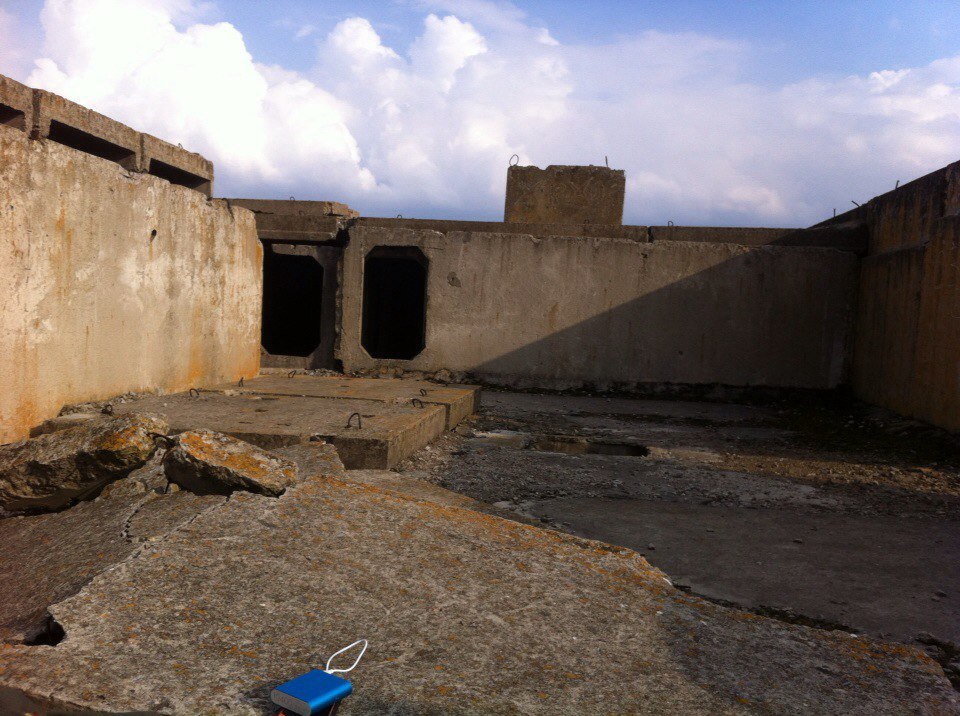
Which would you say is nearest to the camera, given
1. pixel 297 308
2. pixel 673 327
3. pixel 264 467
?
pixel 264 467

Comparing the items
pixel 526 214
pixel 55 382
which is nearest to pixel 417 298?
pixel 526 214

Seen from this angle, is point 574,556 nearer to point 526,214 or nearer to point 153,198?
point 153,198

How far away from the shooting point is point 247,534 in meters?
2.53

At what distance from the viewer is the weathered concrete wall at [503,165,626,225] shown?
401 inches

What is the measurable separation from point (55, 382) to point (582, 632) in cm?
342

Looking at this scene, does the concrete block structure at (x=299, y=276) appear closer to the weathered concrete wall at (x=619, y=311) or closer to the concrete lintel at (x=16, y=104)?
the weathered concrete wall at (x=619, y=311)

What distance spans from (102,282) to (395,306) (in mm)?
8826

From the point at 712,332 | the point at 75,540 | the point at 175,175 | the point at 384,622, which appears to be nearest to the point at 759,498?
the point at 384,622

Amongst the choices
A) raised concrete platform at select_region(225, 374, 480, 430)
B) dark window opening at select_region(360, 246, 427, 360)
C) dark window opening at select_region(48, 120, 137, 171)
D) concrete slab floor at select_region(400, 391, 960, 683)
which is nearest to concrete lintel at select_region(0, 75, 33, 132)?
dark window opening at select_region(48, 120, 137, 171)

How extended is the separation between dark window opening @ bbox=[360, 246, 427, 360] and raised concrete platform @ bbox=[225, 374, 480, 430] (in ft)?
18.1

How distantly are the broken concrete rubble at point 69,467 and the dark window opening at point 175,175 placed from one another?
14.5ft

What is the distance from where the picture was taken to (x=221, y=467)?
287cm

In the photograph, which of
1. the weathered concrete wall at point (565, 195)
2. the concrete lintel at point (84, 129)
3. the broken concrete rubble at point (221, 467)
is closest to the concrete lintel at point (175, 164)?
the concrete lintel at point (84, 129)

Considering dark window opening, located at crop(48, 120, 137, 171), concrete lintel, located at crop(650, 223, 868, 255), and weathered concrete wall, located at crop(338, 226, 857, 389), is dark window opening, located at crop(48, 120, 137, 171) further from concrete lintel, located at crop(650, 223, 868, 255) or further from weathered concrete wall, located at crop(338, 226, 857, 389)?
concrete lintel, located at crop(650, 223, 868, 255)
